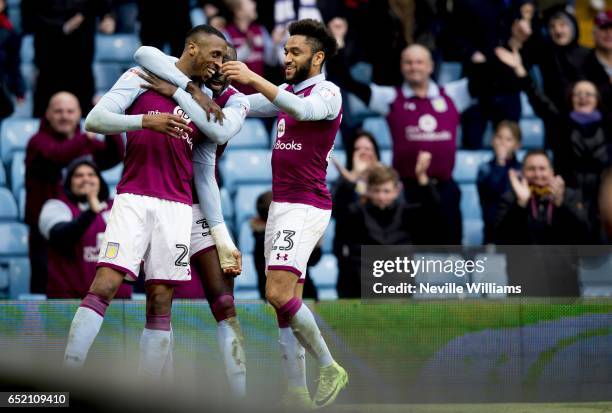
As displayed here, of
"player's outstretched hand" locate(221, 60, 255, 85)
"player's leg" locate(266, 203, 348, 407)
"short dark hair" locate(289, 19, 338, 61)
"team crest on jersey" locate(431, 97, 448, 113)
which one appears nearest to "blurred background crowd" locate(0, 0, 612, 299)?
"team crest on jersey" locate(431, 97, 448, 113)

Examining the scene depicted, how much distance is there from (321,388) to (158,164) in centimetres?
181

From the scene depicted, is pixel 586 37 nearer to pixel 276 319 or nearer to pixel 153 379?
pixel 276 319

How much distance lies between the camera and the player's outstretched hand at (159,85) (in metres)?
8.60

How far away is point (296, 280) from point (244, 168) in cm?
479

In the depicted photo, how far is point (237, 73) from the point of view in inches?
334

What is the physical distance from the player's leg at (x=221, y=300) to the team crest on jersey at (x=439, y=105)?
458 centimetres

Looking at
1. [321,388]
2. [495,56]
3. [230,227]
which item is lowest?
[321,388]

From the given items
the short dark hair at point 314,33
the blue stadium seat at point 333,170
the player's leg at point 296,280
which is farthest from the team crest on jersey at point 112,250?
the blue stadium seat at point 333,170

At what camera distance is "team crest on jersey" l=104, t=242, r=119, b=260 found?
8.40 metres

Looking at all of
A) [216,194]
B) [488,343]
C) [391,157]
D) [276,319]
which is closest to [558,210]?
[391,157]

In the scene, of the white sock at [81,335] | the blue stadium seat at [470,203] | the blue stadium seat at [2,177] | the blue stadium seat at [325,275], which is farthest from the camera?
the blue stadium seat at [470,203]

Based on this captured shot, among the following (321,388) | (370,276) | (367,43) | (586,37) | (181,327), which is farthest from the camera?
(586,37)

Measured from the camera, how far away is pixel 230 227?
1318 cm

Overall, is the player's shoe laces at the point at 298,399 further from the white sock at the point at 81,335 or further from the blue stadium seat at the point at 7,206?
the blue stadium seat at the point at 7,206
